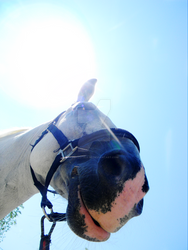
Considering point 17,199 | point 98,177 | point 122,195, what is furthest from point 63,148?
point 17,199

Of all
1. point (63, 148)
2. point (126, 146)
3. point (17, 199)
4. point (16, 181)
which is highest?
point (63, 148)

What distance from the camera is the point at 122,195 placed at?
1.10 metres

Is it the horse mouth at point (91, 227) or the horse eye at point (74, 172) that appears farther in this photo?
the horse eye at point (74, 172)

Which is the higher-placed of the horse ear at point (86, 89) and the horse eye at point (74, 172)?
the horse ear at point (86, 89)

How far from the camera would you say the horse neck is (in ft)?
6.94

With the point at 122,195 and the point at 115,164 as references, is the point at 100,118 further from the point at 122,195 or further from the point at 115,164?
the point at 122,195

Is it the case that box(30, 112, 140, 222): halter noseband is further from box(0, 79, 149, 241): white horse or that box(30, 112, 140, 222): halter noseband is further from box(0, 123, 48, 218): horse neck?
box(0, 123, 48, 218): horse neck

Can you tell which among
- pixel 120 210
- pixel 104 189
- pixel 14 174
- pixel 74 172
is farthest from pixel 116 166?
pixel 14 174

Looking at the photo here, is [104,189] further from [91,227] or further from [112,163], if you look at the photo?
[91,227]

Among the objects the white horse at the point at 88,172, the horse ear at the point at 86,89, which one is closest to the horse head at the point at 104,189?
the white horse at the point at 88,172

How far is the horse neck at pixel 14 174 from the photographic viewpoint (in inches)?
→ 83.3

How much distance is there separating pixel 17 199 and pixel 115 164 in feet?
6.97

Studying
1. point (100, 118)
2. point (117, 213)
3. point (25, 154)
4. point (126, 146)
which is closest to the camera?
point (117, 213)

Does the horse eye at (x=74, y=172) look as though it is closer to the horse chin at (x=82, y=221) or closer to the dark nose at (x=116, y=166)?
the horse chin at (x=82, y=221)
